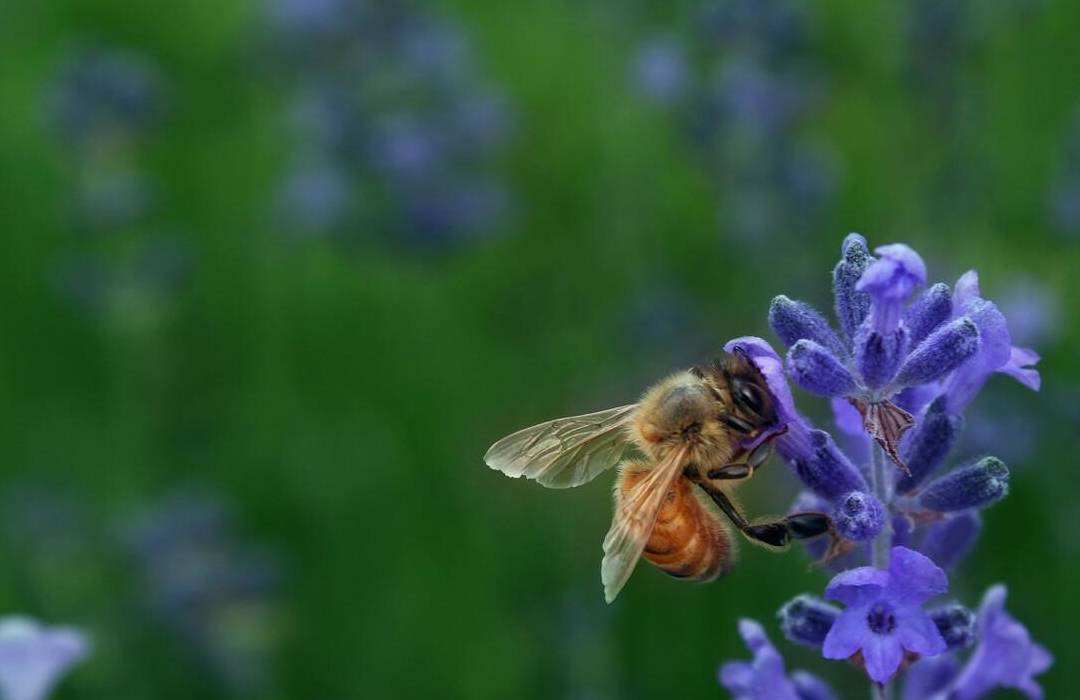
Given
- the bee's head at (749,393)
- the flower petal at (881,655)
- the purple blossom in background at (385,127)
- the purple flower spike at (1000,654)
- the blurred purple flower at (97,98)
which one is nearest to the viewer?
the flower petal at (881,655)

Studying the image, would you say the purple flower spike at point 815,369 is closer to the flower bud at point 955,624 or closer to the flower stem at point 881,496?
A: the flower stem at point 881,496

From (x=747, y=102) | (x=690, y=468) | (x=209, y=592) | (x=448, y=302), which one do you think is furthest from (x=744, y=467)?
(x=448, y=302)

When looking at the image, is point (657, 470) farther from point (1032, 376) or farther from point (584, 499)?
point (584, 499)

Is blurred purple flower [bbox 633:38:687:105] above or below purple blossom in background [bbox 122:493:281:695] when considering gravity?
above

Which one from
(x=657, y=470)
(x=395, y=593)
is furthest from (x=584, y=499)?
(x=657, y=470)

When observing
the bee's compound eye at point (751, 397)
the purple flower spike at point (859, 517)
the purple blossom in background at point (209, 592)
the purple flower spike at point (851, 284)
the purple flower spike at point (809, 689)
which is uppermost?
the purple blossom in background at point (209, 592)

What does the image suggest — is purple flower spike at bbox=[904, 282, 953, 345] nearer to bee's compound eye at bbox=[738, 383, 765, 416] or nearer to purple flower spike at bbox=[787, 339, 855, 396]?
purple flower spike at bbox=[787, 339, 855, 396]

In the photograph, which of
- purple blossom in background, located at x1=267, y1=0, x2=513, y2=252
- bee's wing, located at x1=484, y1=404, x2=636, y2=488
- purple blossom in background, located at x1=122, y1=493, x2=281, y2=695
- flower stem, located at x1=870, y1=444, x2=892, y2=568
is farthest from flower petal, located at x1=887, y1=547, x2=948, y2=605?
purple blossom in background, located at x1=267, y1=0, x2=513, y2=252

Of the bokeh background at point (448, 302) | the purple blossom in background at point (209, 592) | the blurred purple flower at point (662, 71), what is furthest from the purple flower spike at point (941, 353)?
the blurred purple flower at point (662, 71)

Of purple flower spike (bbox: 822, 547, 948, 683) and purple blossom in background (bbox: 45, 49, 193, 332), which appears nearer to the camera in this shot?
purple flower spike (bbox: 822, 547, 948, 683)
